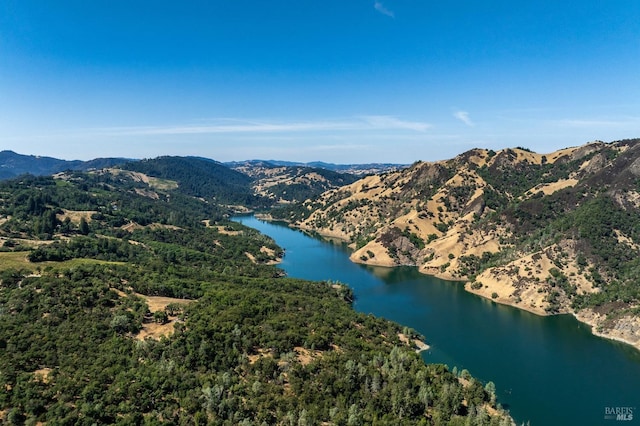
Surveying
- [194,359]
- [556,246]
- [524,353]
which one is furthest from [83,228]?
[556,246]

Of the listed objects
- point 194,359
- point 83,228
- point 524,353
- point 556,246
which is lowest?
point 524,353

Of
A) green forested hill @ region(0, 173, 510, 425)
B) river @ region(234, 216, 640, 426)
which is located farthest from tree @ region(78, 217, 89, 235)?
river @ region(234, 216, 640, 426)

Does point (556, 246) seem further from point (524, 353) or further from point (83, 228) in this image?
point (83, 228)

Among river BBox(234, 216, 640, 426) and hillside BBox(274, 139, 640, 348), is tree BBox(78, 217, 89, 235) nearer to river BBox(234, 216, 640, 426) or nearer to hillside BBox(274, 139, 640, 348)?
river BBox(234, 216, 640, 426)

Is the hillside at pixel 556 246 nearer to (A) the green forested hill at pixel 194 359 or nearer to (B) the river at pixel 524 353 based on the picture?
(B) the river at pixel 524 353

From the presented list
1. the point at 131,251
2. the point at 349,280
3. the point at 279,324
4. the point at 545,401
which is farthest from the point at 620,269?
the point at 131,251

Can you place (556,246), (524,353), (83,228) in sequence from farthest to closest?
(83,228), (556,246), (524,353)
